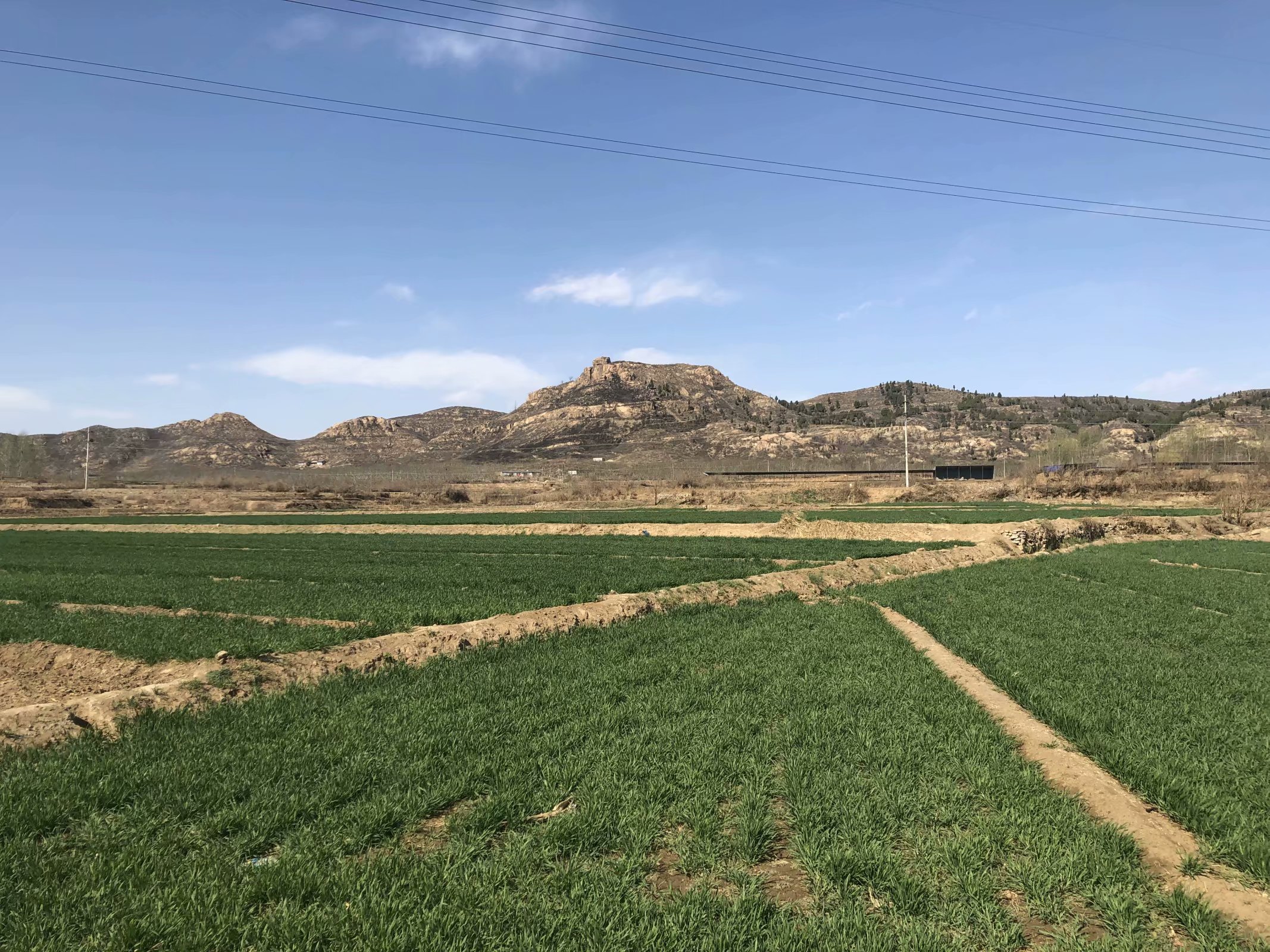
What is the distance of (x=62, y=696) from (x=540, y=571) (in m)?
14.3

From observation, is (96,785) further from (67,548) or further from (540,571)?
(67,548)

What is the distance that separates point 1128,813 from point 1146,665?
6.30m

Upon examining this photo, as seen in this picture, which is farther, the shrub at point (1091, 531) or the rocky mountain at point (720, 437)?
the rocky mountain at point (720, 437)

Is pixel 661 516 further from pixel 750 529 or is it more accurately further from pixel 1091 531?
pixel 1091 531

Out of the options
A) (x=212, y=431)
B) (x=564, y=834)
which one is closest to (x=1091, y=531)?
(x=564, y=834)

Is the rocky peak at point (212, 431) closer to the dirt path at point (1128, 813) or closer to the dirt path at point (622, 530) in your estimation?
the dirt path at point (622, 530)

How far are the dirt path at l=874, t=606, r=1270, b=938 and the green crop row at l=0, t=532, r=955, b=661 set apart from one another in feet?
35.2

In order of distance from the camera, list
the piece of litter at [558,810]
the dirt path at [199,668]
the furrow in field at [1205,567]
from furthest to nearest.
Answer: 1. the furrow in field at [1205,567]
2. the dirt path at [199,668]
3. the piece of litter at [558,810]

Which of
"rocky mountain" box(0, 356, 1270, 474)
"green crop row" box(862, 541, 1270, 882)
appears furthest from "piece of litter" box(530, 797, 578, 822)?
"rocky mountain" box(0, 356, 1270, 474)

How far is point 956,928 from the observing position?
14.6ft

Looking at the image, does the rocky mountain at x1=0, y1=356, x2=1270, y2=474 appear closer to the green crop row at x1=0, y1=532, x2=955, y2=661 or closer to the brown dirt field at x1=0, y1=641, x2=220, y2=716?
the green crop row at x1=0, y1=532, x2=955, y2=661

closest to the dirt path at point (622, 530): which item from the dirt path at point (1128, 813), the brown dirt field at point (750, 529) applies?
the brown dirt field at point (750, 529)

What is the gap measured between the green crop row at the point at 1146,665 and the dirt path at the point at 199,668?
22.0ft

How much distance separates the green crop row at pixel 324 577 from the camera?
13.6 metres
